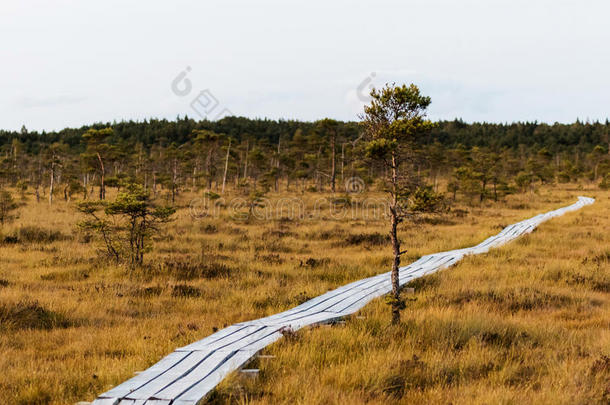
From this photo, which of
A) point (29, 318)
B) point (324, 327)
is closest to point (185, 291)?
point (29, 318)

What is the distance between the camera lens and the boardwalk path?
11.4 feet

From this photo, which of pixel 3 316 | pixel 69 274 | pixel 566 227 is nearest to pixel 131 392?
pixel 3 316

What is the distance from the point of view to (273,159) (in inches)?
2367

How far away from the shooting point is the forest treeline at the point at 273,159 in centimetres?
3672

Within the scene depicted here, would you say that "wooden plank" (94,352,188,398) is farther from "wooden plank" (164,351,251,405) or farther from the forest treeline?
the forest treeline

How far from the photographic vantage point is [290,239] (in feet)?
52.8

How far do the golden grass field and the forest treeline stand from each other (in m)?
2.30

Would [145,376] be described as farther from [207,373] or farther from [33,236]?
[33,236]

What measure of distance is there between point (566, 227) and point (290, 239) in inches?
457

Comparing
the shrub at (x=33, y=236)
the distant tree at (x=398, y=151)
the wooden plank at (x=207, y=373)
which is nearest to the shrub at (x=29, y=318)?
the wooden plank at (x=207, y=373)

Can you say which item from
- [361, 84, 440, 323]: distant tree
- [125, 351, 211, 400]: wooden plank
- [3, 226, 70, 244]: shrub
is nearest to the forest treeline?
[361, 84, 440, 323]: distant tree

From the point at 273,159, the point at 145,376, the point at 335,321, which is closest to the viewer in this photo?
the point at 145,376

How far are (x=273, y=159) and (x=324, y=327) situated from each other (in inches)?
2174

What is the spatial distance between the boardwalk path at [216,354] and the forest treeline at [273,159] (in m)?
2.31
